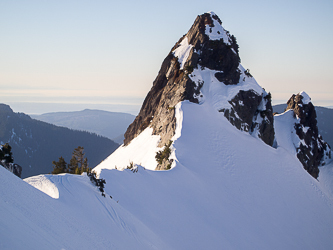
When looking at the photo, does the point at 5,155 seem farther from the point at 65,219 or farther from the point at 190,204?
the point at 65,219

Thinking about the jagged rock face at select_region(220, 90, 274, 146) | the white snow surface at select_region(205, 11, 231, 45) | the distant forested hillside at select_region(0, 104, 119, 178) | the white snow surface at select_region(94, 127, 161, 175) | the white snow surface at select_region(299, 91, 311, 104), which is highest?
the white snow surface at select_region(205, 11, 231, 45)

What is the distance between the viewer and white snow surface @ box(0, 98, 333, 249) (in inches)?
275

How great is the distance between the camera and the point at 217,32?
120 feet

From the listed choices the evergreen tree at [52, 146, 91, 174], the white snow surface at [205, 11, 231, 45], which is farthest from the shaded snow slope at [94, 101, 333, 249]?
the evergreen tree at [52, 146, 91, 174]

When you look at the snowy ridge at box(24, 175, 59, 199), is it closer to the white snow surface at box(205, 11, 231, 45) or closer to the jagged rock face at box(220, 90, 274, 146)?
the jagged rock face at box(220, 90, 274, 146)

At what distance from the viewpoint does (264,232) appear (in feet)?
56.9

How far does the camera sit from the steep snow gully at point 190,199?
7.14 meters

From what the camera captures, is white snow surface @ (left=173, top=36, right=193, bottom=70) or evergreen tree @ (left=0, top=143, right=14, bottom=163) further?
white snow surface @ (left=173, top=36, right=193, bottom=70)

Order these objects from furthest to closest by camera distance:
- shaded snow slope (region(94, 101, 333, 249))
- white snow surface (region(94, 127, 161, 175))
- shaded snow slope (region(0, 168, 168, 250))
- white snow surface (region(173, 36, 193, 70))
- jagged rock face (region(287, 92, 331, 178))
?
jagged rock face (region(287, 92, 331, 178)) → white snow surface (region(173, 36, 193, 70)) → white snow surface (region(94, 127, 161, 175)) → shaded snow slope (region(94, 101, 333, 249)) → shaded snow slope (region(0, 168, 168, 250))

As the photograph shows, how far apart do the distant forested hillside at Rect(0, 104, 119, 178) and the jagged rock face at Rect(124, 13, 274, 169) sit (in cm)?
10931

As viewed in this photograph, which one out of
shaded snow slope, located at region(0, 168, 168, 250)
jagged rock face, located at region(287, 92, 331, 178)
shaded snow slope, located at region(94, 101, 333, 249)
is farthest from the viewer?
jagged rock face, located at region(287, 92, 331, 178)

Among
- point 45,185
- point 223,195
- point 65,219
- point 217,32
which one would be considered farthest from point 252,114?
point 65,219

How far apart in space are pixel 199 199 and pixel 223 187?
3.49 metres

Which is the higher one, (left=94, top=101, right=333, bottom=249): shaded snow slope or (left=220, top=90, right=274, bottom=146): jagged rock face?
(left=220, top=90, right=274, bottom=146): jagged rock face
